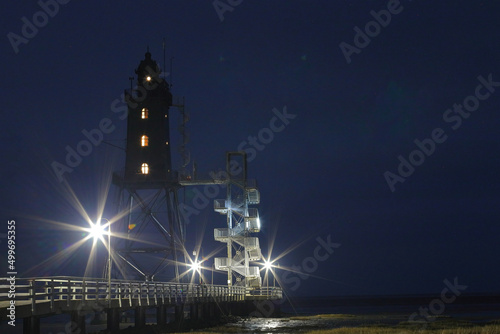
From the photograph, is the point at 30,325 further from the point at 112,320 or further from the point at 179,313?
the point at 179,313

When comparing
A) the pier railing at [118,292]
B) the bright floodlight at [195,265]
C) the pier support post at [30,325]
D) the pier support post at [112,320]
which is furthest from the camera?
the bright floodlight at [195,265]

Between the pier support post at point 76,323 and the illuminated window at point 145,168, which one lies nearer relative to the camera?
the pier support post at point 76,323

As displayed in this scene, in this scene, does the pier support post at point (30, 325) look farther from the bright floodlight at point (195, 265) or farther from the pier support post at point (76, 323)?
the bright floodlight at point (195, 265)

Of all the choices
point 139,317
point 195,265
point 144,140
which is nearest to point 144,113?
point 144,140

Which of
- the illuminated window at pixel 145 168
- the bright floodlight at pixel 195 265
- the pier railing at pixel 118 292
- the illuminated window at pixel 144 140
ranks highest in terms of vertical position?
the illuminated window at pixel 144 140

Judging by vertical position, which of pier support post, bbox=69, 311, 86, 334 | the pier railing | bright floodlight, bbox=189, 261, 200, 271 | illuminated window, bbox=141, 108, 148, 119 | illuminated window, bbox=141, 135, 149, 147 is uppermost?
illuminated window, bbox=141, 108, 148, 119

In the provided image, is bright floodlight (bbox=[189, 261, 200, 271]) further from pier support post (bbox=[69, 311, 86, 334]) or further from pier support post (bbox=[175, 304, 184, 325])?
pier support post (bbox=[69, 311, 86, 334])

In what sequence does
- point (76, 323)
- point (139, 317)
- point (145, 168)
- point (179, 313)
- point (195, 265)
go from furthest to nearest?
point (145, 168), point (195, 265), point (179, 313), point (139, 317), point (76, 323)

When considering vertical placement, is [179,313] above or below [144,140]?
below

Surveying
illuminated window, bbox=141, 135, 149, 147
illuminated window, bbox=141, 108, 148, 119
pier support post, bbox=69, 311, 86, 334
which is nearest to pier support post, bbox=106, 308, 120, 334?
pier support post, bbox=69, 311, 86, 334

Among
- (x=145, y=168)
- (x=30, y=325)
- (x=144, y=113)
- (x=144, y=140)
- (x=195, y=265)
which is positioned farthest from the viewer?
(x=144, y=113)

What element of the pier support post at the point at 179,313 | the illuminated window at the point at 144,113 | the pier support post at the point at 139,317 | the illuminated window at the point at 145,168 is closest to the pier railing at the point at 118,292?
the pier support post at the point at 139,317

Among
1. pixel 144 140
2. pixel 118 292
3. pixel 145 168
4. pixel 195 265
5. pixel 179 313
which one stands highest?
pixel 144 140

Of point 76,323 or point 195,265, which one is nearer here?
point 76,323
